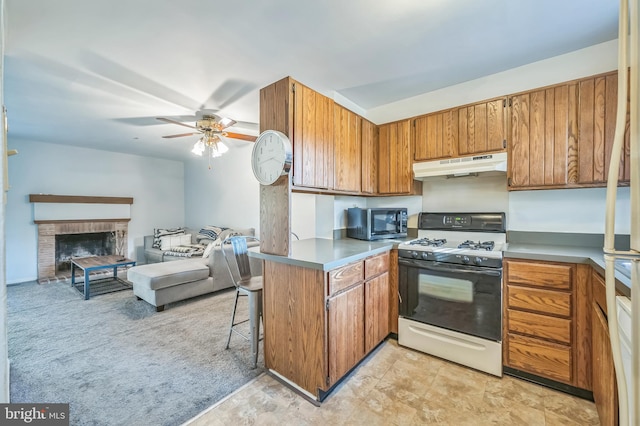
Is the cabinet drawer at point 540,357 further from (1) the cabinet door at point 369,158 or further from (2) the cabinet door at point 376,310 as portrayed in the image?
(1) the cabinet door at point 369,158

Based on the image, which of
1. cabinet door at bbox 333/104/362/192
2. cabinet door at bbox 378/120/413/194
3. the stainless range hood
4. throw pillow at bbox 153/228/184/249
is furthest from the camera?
throw pillow at bbox 153/228/184/249

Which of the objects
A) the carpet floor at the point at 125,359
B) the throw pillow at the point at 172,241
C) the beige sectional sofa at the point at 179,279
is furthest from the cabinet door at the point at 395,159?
the throw pillow at the point at 172,241

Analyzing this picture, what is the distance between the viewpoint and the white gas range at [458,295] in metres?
1.95

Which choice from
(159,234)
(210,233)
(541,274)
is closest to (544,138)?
(541,274)

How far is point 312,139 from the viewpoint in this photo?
209 cm

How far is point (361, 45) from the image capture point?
2033mm

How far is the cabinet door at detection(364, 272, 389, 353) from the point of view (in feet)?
6.88

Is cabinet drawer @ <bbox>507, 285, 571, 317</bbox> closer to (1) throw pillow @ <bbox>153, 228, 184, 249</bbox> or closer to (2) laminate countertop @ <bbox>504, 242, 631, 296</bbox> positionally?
(2) laminate countertop @ <bbox>504, 242, 631, 296</bbox>

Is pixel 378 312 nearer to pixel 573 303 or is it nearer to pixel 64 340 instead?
pixel 573 303

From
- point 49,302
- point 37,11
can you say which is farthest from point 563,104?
point 49,302

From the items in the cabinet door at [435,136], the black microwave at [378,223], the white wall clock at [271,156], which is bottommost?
the black microwave at [378,223]

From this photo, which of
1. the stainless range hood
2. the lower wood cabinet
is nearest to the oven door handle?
the lower wood cabinet

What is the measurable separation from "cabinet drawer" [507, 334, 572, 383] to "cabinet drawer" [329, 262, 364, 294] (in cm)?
116

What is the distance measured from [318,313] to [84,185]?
5888 millimetres
